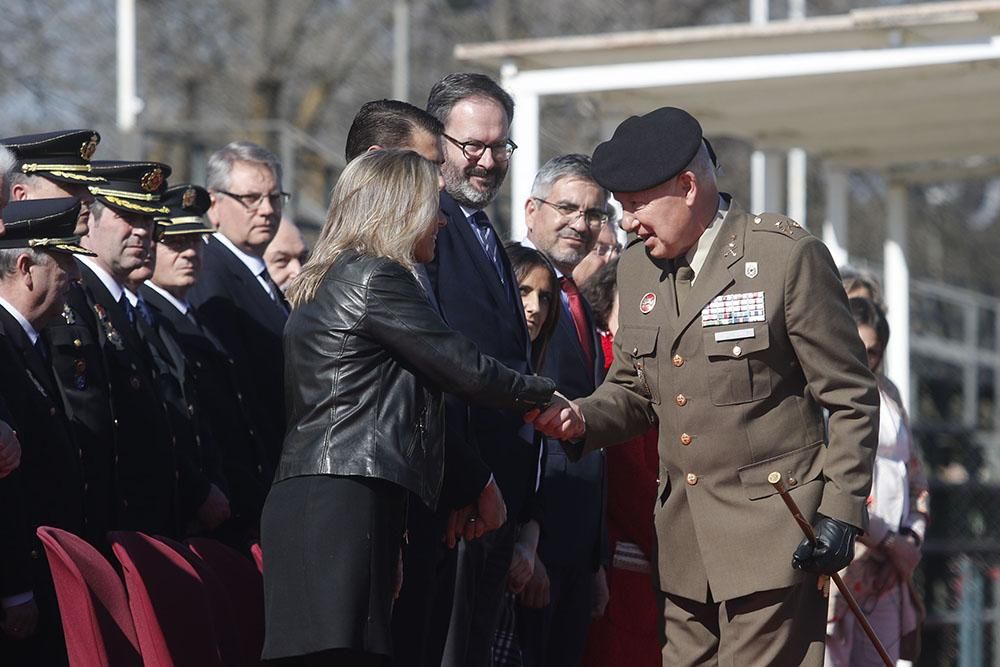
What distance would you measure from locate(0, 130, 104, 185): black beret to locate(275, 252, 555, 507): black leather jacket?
1.41 metres

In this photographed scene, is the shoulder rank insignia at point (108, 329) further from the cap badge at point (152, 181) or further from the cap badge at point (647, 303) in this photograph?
the cap badge at point (647, 303)

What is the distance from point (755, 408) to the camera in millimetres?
4625

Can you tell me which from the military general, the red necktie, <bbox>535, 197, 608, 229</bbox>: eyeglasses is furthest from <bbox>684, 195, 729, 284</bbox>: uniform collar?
<bbox>535, 197, 608, 229</bbox>: eyeglasses

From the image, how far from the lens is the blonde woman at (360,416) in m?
4.32

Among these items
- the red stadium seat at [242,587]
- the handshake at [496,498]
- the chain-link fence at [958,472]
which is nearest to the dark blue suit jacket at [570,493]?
the handshake at [496,498]

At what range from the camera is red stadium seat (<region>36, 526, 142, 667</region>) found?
4.39m

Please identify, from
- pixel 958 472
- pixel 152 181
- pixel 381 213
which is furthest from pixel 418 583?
pixel 958 472

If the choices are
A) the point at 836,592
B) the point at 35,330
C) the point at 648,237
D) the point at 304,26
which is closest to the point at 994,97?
the point at 836,592

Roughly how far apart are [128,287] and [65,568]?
1.83 meters

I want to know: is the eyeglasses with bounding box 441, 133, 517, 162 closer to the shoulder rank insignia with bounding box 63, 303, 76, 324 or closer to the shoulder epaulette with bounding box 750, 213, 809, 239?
the shoulder epaulette with bounding box 750, 213, 809, 239

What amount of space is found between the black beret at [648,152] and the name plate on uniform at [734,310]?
1.19ft

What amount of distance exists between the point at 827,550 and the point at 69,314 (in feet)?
7.94

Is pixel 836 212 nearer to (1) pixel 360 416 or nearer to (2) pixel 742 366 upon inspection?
(2) pixel 742 366

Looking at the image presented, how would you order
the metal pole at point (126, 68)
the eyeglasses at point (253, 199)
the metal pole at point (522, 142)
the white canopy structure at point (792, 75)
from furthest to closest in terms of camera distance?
1. the metal pole at point (126, 68)
2. the metal pole at point (522, 142)
3. the white canopy structure at point (792, 75)
4. the eyeglasses at point (253, 199)
